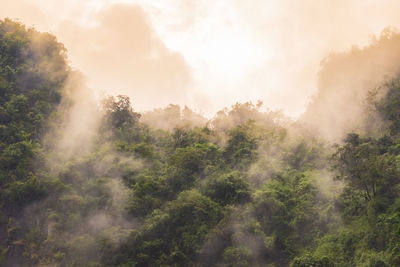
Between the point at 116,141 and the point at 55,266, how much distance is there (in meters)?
8.77

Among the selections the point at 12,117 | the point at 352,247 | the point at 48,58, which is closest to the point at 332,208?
the point at 352,247

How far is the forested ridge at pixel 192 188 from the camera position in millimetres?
13508

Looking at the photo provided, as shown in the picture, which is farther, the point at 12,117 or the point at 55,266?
the point at 12,117

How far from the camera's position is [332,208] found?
15.4 meters

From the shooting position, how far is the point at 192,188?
1827cm

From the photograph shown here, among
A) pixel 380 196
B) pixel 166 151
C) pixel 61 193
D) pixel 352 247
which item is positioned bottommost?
pixel 352 247

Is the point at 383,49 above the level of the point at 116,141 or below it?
above

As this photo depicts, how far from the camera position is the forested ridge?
44.3 feet

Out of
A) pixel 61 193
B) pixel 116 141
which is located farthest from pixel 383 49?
pixel 61 193

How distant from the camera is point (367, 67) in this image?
21.8 metres

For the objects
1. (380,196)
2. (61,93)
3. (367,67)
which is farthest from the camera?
(61,93)

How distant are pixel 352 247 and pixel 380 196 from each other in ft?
7.42

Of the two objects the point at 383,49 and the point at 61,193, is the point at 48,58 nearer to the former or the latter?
the point at 61,193

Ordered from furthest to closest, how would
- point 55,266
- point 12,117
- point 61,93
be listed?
point 61,93 → point 12,117 → point 55,266
